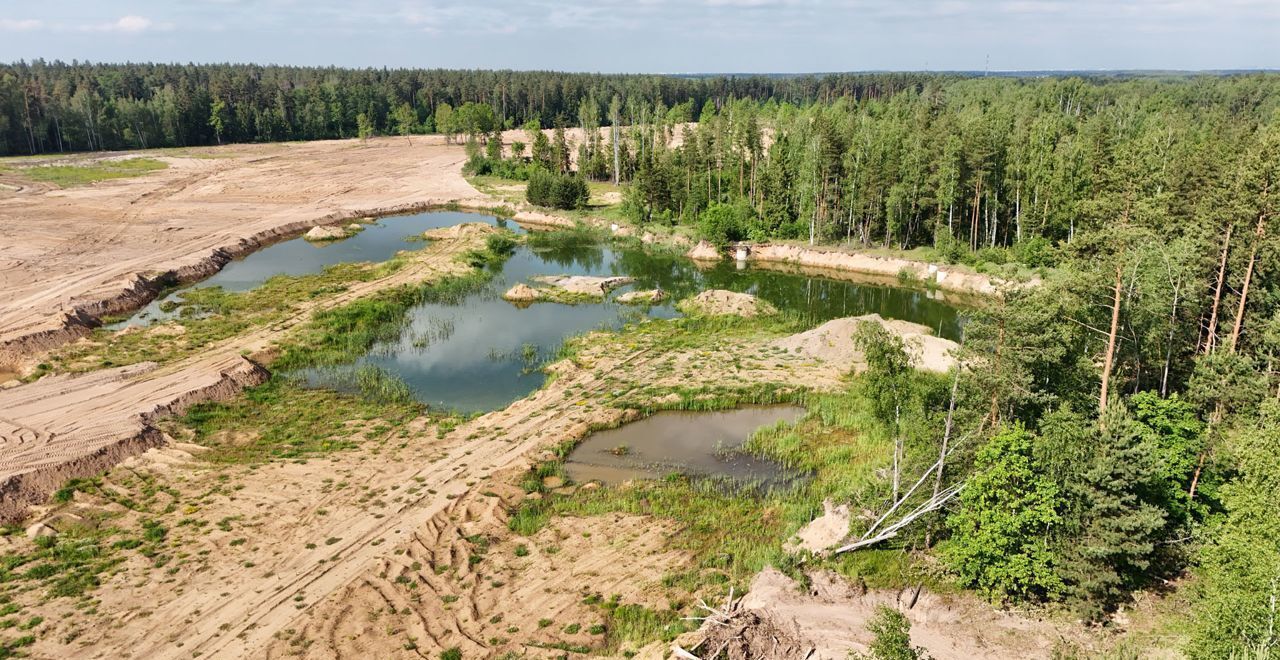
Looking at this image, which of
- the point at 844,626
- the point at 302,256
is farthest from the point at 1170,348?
the point at 302,256

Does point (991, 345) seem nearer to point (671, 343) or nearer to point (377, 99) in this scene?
point (671, 343)

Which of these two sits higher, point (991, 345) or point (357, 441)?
point (991, 345)

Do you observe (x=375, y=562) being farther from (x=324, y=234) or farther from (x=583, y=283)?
(x=324, y=234)

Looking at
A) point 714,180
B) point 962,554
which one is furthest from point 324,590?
point 714,180

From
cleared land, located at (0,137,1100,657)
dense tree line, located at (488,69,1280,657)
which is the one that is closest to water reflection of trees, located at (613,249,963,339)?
cleared land, located at (0,137,1100,657)

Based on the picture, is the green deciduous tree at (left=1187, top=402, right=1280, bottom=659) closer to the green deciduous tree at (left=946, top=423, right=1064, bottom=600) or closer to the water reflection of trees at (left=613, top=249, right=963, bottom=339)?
→ the green deciduous tree at (left=946, top=423, right=1064, bottom=600)

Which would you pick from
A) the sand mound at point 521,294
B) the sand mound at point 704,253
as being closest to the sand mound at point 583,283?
the sand mound at point 521,294

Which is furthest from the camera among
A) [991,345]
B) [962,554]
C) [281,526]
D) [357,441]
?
[357,441]
